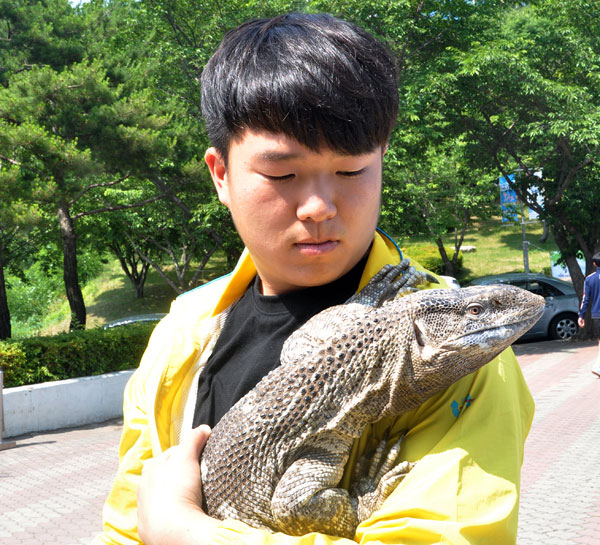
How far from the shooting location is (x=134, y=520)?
5.96 feet

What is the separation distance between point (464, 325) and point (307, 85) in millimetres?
629

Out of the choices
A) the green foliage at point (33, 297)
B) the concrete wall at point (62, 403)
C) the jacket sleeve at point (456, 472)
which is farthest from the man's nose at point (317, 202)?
the green foliage at point (33, 297)

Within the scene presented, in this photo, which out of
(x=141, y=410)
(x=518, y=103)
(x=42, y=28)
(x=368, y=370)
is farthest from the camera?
(x=518, y=103)

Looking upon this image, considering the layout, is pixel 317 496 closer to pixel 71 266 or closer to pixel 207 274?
pixel 71 266

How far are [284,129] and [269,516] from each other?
87 cm

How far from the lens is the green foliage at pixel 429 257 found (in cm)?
3005

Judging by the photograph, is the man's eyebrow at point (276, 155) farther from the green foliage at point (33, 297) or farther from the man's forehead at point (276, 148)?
the green foliage at point (33, 297)

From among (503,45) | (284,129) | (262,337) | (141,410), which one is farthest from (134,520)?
(503,45)

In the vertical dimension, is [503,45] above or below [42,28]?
below

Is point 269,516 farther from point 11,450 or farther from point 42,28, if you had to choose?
point 42,28

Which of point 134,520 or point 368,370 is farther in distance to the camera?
point 134,520

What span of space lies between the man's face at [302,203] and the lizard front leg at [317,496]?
423mm

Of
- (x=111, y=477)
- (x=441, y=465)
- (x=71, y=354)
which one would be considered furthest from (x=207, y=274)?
(x=441, y=465)

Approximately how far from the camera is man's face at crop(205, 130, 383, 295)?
4.91 ft
